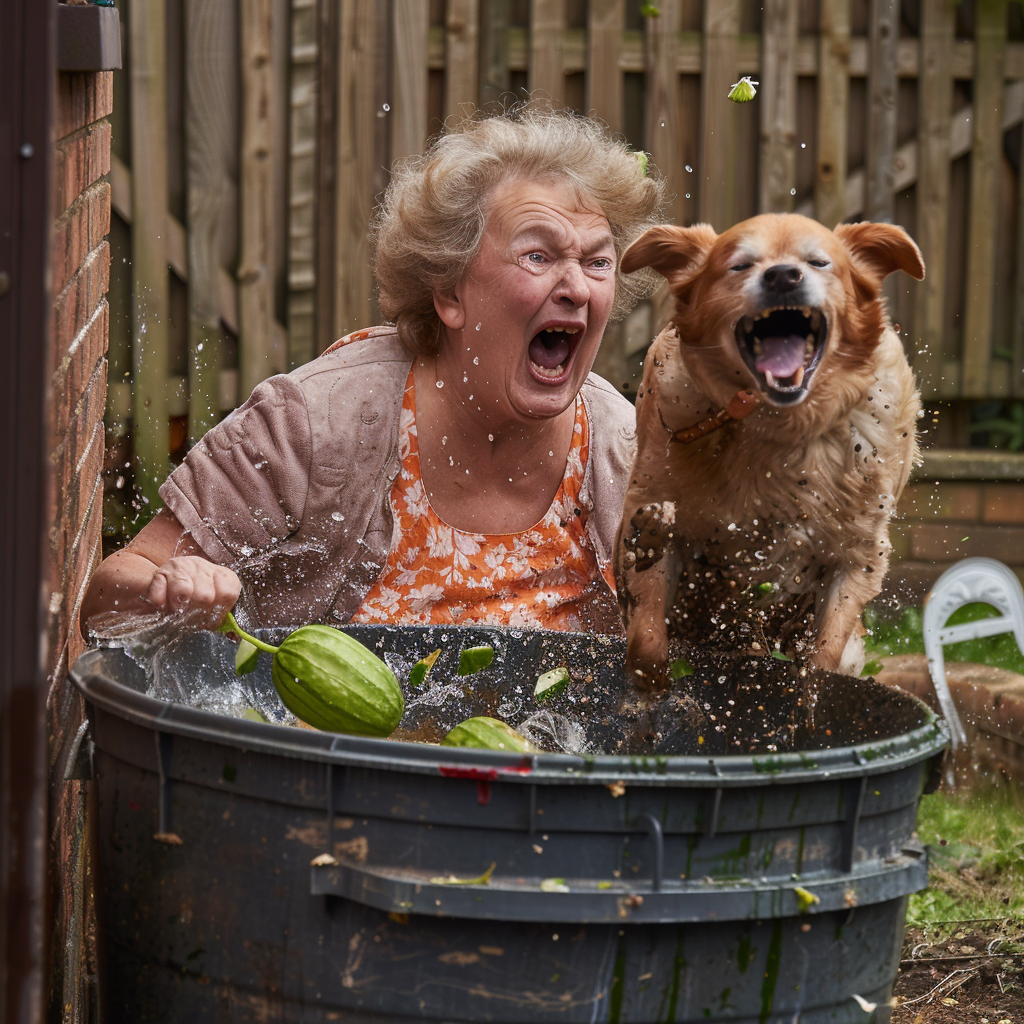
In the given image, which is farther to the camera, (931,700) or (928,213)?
(928,213)

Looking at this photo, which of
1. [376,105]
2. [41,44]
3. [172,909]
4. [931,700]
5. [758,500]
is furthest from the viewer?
[376,105]

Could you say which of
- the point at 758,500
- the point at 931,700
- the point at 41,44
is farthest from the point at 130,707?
the point at 931,700

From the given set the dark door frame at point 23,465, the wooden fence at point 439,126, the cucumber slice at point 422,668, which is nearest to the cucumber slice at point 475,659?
the cucumber slice at point 422,668

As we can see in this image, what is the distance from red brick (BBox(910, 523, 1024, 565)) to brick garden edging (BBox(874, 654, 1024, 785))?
1.00 m

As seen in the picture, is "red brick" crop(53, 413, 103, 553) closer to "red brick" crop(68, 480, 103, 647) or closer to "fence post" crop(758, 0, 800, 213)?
"red brick" crop(68, 480, 103, 647)

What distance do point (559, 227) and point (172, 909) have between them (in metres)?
1.70

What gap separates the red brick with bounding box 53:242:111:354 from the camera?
2.20 meters

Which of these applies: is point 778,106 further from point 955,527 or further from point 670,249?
point 670,249

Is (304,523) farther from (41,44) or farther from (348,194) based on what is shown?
(348,194)

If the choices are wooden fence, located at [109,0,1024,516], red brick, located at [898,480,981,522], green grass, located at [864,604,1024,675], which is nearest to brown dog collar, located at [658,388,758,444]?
green grass, located at [864,604,1024,675]

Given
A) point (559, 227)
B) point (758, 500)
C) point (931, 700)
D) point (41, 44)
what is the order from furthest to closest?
1. point (931, 700)
2. point (559, 227)
3. point (758, 500)
4. point (41, 44)

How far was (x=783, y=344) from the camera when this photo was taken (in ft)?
7.13

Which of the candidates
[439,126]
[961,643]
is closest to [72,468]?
[439,126]

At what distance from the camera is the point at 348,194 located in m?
5.00
